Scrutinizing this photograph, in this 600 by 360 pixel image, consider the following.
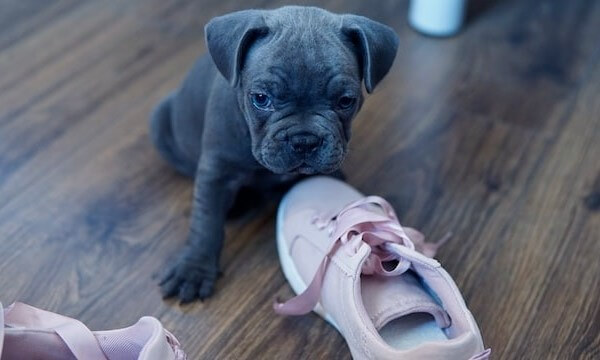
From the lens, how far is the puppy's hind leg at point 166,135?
2.05m

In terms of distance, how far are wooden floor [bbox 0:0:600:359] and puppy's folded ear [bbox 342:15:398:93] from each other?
1.73ft

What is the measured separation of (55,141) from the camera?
7.20 ft

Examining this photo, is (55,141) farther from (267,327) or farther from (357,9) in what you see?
(357,9)

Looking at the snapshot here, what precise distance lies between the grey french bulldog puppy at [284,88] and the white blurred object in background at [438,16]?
41.9 inches

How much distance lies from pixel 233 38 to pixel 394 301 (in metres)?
0.63

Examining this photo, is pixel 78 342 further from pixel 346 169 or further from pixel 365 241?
pixel 346 169

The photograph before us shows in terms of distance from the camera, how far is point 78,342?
4.33 ft

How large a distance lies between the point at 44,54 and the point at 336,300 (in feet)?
4.96

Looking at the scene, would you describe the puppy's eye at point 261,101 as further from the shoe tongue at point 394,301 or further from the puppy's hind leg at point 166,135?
the puppy's hind leg at point 166,135

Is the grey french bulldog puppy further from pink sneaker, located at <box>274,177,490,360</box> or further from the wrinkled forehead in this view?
pink sneaker, located at <box>274,177,490,360</box>

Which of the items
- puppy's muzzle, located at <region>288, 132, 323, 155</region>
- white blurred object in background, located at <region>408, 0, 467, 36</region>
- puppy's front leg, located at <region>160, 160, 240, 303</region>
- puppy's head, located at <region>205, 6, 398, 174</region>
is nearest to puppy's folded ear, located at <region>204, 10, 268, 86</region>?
puppy's head, located at <region>205, 6, 398, 174</region>

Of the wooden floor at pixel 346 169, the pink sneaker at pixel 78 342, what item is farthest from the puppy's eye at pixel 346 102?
the pink sneaker at pixel 78 342

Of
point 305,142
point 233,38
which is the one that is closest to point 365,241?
point 305,142

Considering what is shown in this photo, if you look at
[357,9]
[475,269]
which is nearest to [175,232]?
[475,269]
